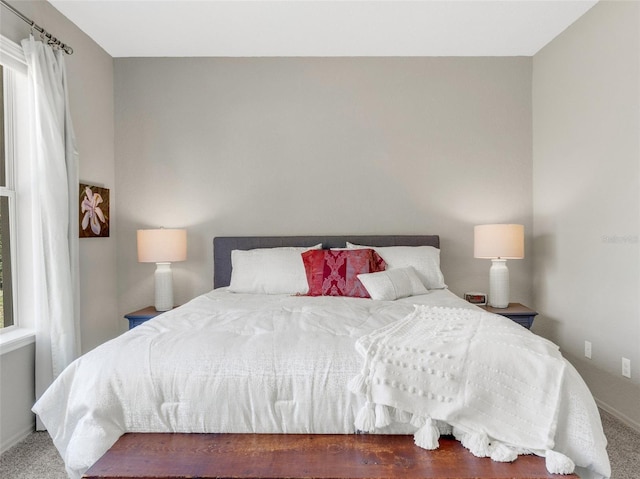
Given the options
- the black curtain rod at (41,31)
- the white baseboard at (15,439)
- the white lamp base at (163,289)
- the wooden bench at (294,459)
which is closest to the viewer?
the wooden bench at (294,459)

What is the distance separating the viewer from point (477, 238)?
3.37m

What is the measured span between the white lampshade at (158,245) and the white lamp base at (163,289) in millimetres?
138

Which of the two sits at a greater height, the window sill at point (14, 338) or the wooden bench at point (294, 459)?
the window sill at point (14, 338)

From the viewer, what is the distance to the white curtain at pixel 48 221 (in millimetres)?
2518

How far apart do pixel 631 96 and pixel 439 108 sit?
1458 millimetres

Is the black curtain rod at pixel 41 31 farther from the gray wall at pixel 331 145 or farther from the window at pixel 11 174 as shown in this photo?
the gray wall at pixel 331 145

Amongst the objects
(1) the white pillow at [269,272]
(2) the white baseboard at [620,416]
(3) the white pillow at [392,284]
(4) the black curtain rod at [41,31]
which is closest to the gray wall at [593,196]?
(2) the white baseboard at [620,416]

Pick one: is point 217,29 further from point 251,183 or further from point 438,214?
point 438,214

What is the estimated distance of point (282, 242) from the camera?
3.61m

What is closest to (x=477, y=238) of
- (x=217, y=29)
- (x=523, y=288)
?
(x=523, y=288)

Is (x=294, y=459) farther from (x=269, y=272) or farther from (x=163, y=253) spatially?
(x=163, y=253)

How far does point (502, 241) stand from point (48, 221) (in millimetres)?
3202

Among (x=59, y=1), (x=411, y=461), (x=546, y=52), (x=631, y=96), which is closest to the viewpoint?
(x=411, y=461)

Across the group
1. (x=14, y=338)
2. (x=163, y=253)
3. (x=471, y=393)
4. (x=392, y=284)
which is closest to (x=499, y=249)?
(x=392, y=284)
